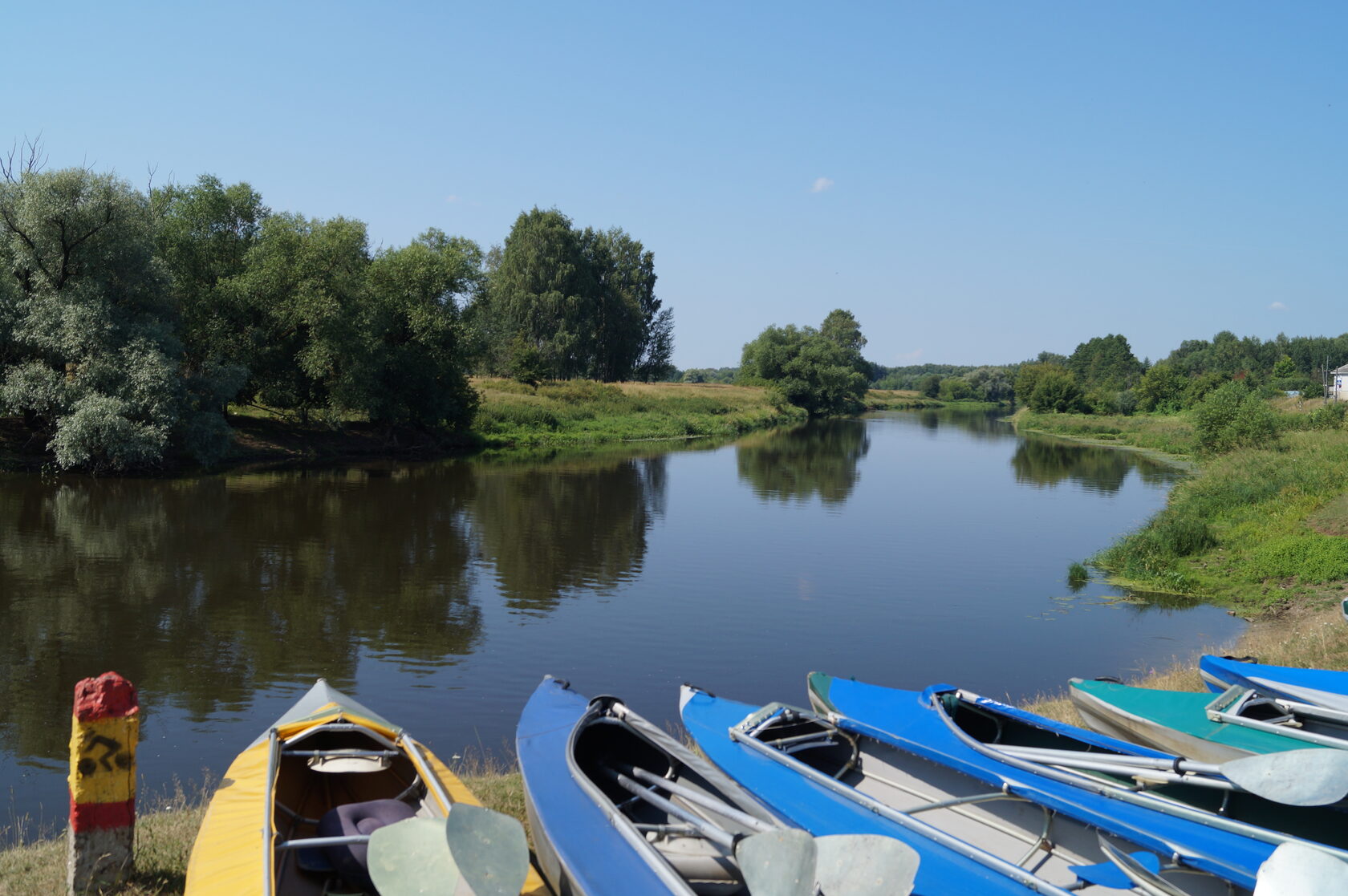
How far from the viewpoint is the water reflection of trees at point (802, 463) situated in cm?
3272

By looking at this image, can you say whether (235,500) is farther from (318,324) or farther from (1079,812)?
(1079,812)

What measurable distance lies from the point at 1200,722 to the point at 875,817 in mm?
3876

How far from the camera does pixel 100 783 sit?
4.95 m

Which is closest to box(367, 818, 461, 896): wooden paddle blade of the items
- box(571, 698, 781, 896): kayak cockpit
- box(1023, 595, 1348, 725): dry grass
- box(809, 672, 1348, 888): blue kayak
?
box(571, 698, 781, 896): kayak cockpit

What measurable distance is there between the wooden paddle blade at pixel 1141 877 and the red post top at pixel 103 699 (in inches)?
217

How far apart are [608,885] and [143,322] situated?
3032 cm

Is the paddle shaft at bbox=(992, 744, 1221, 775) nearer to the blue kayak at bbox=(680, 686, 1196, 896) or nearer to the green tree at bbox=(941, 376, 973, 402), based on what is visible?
the blue kayak at bbox=(680, 686, 1196, 896)

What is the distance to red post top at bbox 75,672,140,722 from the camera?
4.88 meters

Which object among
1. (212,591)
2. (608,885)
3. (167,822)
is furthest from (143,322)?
(608,885)

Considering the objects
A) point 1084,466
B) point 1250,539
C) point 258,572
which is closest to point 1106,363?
point 1084,466

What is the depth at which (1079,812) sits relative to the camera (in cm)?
569

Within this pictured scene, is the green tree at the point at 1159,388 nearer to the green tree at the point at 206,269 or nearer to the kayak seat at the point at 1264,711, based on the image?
the green tree at the point at 206,269

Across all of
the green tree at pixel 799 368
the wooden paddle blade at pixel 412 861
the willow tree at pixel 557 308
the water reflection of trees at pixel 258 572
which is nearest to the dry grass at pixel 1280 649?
the wooden paddle blade at pixel 412 861

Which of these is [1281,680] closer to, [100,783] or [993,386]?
[100,783]
